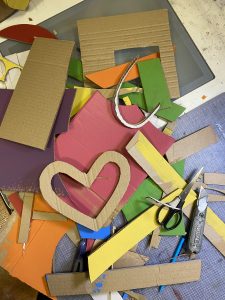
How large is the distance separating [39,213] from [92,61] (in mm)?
389

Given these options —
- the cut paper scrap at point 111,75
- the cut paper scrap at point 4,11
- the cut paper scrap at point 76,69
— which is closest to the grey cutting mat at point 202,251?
the cut paper scrap at point 111,75

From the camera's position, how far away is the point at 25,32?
905mm

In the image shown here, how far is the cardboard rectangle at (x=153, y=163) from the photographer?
80 cm

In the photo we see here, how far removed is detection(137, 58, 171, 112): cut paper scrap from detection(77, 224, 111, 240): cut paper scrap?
0.99 feet

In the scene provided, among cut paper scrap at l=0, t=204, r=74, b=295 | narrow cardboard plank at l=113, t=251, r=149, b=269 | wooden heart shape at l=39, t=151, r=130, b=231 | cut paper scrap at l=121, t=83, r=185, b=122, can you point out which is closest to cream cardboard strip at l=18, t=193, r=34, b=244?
cut paper scrap at l=0, t=204, r=74, b=295

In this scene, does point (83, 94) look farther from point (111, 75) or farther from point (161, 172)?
point (161, 172)

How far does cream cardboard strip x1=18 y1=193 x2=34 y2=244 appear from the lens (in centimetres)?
86

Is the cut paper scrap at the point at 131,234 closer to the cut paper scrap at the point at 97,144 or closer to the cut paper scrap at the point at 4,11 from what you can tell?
the cut paper scrap at the point at 97,144

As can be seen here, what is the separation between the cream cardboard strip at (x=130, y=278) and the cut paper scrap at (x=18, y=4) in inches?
26.0

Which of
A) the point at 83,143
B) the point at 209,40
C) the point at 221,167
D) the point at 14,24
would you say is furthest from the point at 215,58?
the point at 14,24

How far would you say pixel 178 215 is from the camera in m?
0.83

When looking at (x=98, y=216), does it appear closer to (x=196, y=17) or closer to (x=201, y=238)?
(x=201, y=238)

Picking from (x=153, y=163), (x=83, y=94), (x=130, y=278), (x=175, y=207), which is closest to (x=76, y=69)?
(x=83, y=94)

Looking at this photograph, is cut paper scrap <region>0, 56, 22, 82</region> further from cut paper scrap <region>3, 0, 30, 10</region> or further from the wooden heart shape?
the wooden heart shape
